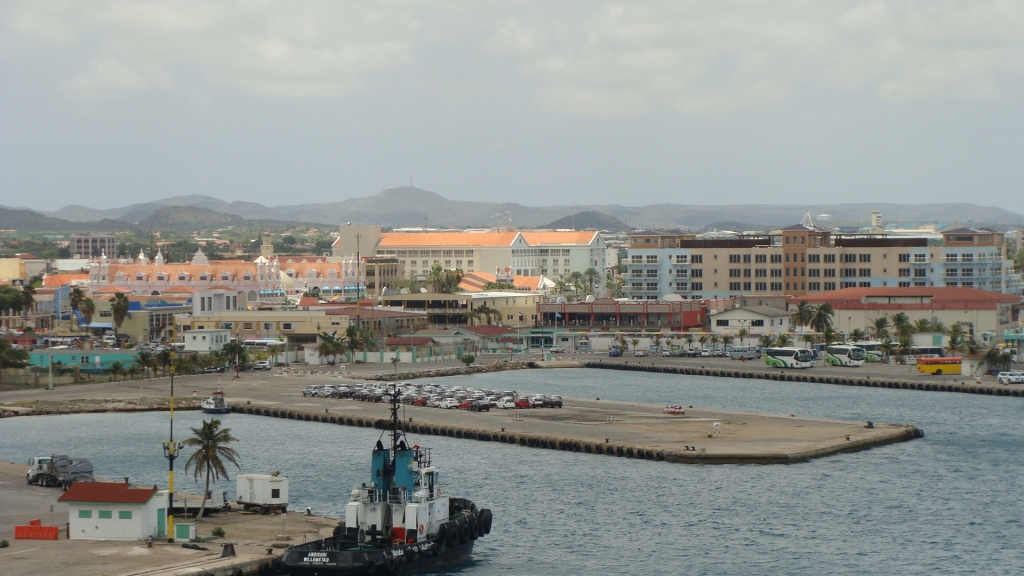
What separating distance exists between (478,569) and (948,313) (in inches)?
3579

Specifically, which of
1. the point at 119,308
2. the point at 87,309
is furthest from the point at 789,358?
the point at 87,309

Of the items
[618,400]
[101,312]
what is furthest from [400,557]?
[101,312]

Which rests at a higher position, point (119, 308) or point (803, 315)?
point (119, 308)

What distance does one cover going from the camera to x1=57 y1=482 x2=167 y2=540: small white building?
41594mm

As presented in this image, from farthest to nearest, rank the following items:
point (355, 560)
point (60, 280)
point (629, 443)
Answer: point (60, 280)
point (629, 443)
point (355, 560)

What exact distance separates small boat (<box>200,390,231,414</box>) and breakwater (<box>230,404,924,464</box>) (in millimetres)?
4243

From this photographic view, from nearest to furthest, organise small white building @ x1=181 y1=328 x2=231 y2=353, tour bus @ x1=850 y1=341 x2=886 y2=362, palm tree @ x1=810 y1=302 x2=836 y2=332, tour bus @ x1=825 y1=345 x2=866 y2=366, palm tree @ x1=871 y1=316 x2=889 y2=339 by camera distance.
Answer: tour bus @ x1=825 y1=345 x2=866 y2=366 → small white building @ x1=181 y1=328 x2=231 y2=353 → tour bus @ x1=850 y1=341 x2=886 y2=362 → palm tree @ x1=871 y1=316 x2=889 y2=339 → palm tree @ x1=810 y1=302 x2=836 y2=332

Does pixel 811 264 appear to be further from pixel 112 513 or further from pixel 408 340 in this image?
pixel 112 513

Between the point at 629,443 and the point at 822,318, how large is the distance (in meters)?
63.3

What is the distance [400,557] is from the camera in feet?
134

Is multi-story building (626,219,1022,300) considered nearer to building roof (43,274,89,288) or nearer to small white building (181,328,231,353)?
small white building (181,328,231,353)

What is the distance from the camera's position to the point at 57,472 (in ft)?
174

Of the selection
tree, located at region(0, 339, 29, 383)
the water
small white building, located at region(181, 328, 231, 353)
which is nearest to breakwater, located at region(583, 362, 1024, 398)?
the water

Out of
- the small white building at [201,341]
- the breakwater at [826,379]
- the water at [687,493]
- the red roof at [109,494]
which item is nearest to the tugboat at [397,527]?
the water at [687,493]
